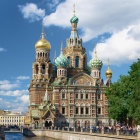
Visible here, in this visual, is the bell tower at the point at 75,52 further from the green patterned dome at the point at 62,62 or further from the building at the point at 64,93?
the green patterned dome at the point at 62,62

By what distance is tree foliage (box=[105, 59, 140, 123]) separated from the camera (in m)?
44.4

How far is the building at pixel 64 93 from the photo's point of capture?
255 feet

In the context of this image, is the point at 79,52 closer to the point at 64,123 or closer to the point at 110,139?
the point at 64,123

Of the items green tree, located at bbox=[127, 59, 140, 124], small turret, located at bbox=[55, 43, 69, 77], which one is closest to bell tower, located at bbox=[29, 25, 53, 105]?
small turret, located at bbox=[55, 43, 69, 77]

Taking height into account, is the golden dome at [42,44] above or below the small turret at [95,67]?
above

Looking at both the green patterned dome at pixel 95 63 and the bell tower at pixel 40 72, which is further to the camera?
the green patterned dome at pixel 95 63

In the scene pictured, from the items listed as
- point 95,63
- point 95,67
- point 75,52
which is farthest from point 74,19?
point 95,67

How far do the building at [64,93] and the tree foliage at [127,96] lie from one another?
67.5 ft

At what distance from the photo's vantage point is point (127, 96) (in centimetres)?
5172

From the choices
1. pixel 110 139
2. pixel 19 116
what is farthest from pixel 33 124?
pixel 19 116

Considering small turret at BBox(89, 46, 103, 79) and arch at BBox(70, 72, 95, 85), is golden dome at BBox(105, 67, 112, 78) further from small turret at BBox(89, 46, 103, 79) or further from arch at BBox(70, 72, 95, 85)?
arch at BBox(70, 72, 95, 85)

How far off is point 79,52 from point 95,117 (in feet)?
56.4

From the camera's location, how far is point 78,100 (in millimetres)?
79500

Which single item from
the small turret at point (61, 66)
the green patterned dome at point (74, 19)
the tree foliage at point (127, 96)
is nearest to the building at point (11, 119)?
the green patterned dome at point (74, 19)
